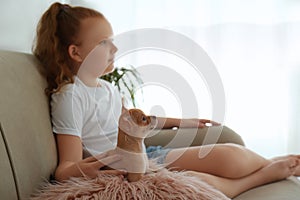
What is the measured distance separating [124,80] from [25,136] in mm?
1098

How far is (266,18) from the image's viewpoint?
2.17 meters

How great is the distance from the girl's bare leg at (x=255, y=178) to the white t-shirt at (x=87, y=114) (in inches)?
12.5

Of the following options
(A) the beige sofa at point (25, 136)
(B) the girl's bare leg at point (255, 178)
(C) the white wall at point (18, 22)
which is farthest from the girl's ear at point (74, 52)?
(B) the girl's bare leg at point (255, 178)

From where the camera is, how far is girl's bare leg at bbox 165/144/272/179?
1.18m

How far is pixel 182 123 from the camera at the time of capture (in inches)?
58.2

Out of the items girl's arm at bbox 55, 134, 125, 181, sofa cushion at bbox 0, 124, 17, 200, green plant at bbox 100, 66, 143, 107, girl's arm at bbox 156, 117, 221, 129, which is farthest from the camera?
green plant at bbox 100, 66, 143, 107

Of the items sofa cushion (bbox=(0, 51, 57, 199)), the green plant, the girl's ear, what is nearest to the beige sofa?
sofa cushion (bbox=(0, 51, 57, 199))

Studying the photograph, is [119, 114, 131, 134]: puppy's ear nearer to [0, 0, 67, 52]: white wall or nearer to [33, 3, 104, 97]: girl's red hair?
[33, 3, 104, 97]: girl's red hair

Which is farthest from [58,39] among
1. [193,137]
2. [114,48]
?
[193,137]

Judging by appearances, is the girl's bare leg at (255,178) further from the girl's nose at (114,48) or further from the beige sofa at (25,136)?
the girl's nose at (114,48)

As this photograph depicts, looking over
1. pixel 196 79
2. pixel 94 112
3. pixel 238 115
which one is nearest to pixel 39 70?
pixel 94 112

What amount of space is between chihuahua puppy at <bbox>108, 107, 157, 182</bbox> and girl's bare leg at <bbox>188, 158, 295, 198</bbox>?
10.2 inches

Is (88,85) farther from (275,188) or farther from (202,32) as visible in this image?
(202,32)

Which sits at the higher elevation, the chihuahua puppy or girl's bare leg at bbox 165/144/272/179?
the chihuahua puppy
